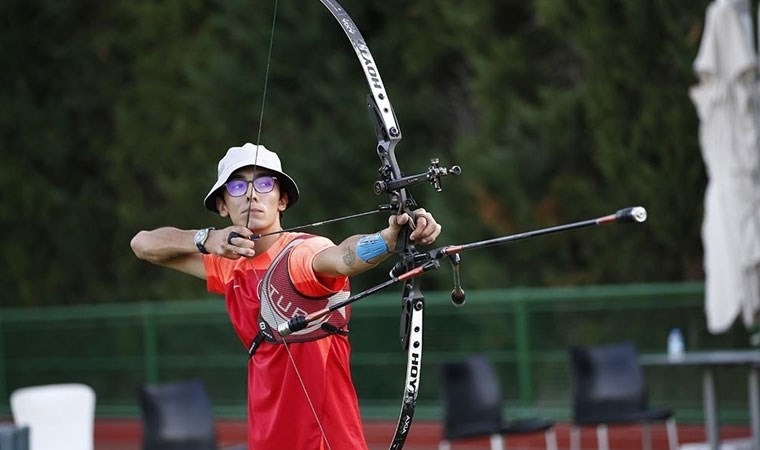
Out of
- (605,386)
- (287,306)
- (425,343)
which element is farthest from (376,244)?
(425,343)

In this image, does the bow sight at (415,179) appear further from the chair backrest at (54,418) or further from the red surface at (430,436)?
the red surface at (430,436)

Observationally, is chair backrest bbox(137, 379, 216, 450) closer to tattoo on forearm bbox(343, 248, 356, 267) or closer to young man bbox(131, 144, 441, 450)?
young man bbox(131, 144, 441, 450)

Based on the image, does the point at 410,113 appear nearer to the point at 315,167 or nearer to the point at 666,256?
the point at 315,167

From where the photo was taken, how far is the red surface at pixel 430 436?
10070 millimetres

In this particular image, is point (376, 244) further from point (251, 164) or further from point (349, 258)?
point (251, 164)

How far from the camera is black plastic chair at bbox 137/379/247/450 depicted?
793cm

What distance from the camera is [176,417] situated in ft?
26.4

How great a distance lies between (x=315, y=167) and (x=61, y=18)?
425 cm

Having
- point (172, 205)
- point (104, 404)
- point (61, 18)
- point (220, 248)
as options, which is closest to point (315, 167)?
point (172, 205)

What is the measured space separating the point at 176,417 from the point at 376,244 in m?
4.58

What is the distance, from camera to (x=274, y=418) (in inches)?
163

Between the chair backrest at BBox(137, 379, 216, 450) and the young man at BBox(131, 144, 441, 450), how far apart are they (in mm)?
3755

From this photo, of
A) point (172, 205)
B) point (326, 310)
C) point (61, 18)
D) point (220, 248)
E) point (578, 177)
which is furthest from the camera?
point (61, 18)

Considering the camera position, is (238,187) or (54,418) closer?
(238,187)
